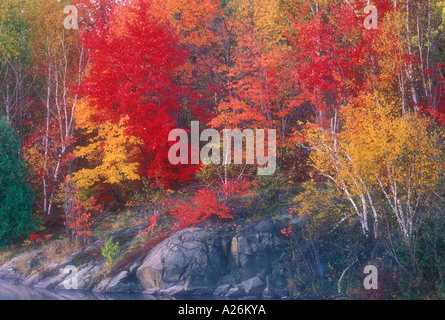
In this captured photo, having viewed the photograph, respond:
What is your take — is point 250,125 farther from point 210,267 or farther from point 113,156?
point 210,267

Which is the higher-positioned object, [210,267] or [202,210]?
[202,210]

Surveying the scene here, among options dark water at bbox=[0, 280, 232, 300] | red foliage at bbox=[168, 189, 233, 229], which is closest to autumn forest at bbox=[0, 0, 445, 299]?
red foliage at bbox=[168, 189, 233, 229]

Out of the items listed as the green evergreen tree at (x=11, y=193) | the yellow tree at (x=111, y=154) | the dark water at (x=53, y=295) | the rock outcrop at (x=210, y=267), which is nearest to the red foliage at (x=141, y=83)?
the yellow tree at (x=111, y=154)

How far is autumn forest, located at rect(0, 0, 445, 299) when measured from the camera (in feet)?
43.7

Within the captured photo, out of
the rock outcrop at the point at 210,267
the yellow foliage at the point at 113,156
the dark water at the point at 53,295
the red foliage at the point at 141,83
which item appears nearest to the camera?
the rock outcrop at the point at 210,267

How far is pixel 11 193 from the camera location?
63.3ft

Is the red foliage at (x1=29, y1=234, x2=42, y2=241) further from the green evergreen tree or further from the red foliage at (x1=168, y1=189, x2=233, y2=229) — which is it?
the red foliage at (x1=168, y1=189, x2=233, y2=229)

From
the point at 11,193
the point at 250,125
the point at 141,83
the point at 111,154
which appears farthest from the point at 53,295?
the point at 250,125

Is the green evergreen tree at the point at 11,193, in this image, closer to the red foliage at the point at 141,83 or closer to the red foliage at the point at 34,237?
the red foliage at the point at 34,237

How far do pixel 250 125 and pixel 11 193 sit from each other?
1115 centimetres

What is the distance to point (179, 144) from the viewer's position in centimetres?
2069

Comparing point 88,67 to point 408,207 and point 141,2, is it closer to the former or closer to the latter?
point 141,2

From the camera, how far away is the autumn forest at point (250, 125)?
13.3 m

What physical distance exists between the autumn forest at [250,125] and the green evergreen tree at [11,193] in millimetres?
81
